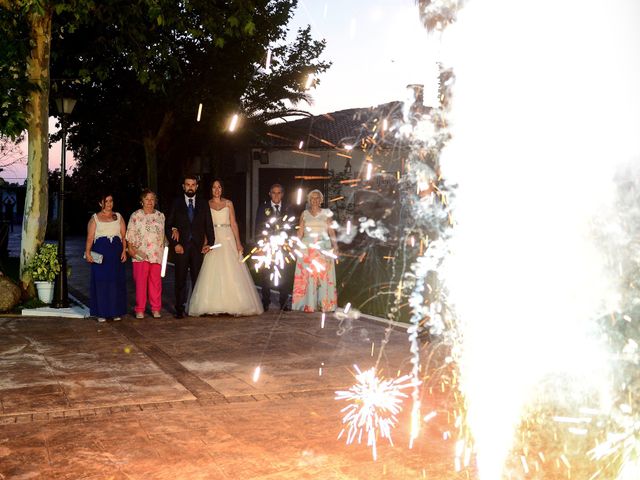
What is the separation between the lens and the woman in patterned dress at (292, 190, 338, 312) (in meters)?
11.9

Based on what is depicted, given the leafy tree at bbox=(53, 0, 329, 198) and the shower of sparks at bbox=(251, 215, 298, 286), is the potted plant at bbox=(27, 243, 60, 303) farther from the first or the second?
the leafy tree at bbox=(53, 0, 329, 198)

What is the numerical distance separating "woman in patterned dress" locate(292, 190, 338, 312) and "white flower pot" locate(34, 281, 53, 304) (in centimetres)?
395

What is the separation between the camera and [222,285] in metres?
11.5

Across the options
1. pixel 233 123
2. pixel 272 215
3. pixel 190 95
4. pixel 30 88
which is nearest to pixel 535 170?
pixel 272 215

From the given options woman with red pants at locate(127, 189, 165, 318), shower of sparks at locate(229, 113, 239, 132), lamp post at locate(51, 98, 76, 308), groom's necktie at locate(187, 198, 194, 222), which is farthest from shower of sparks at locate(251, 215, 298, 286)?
shower of sparks at locate(229, 113, 239, 132)

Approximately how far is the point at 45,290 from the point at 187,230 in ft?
9.32

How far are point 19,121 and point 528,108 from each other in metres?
9.10

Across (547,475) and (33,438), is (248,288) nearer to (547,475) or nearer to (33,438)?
(33,438)

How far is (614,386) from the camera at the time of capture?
4898 mm

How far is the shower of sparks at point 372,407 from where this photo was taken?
18.5 feet

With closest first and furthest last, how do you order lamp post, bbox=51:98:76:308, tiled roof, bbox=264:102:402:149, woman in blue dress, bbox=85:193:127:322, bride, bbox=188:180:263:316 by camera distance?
woman in blue dress, bbox=85:193:127:322 → bride, bbox=188:180:263:316 → lamp post, bbox=51:98:76:308 → tiled roof, bbox=264:102:402:149

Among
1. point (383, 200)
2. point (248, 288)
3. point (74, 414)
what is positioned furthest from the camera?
point (383, 200)

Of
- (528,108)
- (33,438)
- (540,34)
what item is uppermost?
(540,34)

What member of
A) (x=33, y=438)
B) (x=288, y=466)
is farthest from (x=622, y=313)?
(x=33, y=438)
